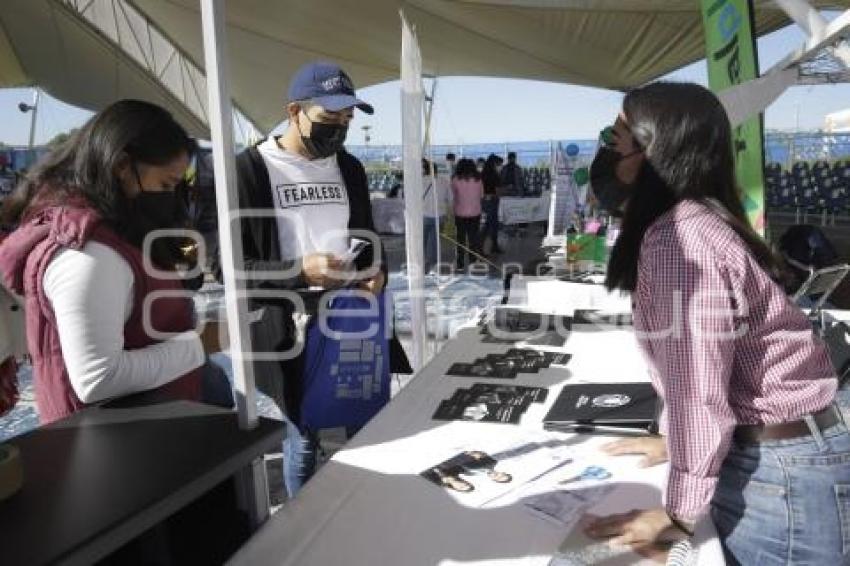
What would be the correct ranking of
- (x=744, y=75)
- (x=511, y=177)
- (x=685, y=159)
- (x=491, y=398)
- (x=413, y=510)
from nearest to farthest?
(x=685, y=159)
(x=413, y=510)
(x=491, y=398)
(x=744, y=75)
(x=511, y=177)

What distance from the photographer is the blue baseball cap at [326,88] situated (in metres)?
1.74

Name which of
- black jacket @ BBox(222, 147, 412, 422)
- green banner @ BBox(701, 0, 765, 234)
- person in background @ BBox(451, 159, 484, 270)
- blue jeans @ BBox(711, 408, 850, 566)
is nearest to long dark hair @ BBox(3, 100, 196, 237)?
black jacket @ BBox(222, 147, 412, 422)

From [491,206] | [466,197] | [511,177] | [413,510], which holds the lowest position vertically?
[413,510]

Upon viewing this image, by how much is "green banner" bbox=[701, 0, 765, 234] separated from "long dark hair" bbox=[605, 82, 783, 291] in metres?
2.60

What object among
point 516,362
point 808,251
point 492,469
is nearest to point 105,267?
point 492,469

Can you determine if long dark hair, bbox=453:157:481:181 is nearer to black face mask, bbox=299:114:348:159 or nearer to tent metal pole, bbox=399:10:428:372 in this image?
tent metal pole, bbox=399:10:428:372

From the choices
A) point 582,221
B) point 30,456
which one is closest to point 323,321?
point 30,456

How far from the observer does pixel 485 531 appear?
99 cm

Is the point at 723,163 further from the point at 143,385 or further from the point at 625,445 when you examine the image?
the point at 143,385

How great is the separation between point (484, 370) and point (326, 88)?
907mm

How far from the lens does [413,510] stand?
3.47ft

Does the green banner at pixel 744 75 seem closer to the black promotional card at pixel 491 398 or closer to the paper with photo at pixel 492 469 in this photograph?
the black promotional card at pixel 491 398

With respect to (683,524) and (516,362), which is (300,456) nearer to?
(516,362)

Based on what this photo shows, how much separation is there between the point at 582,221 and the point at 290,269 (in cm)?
449
